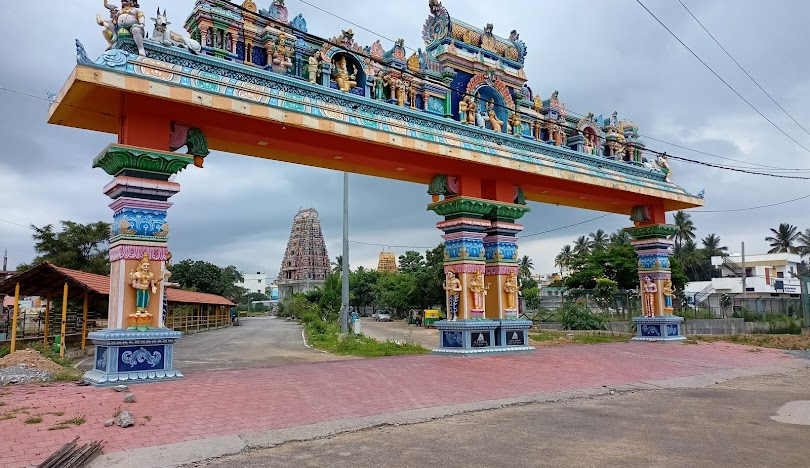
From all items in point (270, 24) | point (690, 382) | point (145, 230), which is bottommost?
point (690, 382)

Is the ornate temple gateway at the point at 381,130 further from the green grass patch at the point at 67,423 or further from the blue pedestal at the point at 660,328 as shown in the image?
the green grass patch at the point at 67,423

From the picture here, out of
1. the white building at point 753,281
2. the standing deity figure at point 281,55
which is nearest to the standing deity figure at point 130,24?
the standing deity figure at point 281,55

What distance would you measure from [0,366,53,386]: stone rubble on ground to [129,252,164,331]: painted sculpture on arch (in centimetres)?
178

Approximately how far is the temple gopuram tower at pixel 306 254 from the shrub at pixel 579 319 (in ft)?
133

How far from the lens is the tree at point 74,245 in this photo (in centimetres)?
2795

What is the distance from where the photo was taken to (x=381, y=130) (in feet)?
34.7

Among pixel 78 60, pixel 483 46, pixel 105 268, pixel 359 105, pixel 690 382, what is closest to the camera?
pixel 78 60

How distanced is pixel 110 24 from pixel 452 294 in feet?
25.7

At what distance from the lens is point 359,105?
10.6 metres

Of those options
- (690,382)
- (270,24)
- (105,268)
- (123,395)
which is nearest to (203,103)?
(270,24)

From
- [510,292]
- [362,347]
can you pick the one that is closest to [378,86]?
[510,292]

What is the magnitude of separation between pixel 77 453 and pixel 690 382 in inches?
360

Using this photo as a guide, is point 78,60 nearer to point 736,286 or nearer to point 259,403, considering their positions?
point 259,403

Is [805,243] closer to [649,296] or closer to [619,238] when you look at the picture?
[619,238]
